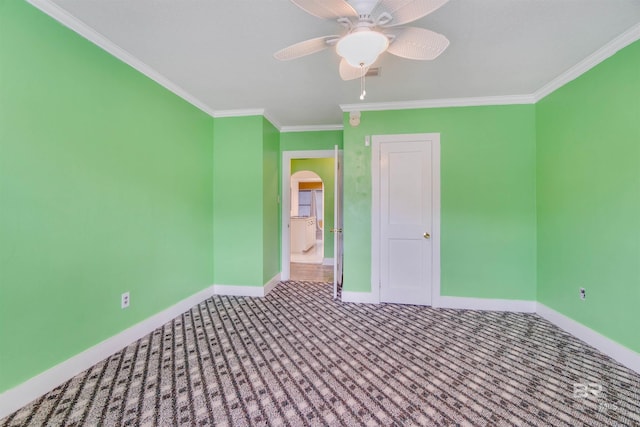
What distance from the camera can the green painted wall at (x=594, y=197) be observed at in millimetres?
1949

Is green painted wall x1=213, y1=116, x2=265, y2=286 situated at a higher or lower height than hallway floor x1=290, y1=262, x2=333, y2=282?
higher

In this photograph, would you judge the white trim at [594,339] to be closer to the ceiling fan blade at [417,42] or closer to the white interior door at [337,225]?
the white interior door at [337,225]

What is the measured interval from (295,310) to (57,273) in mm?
2119

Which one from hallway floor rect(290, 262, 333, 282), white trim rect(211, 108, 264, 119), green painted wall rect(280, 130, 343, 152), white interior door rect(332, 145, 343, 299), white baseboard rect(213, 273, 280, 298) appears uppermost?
white trim rect(211, 108, 264, 119)

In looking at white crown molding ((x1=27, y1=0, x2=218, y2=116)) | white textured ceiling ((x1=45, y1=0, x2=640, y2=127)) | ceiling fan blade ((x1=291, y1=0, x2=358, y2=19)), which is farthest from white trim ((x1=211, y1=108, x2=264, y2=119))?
ceiling fan blade ((x1=291, y1=0, x2=358, y2=19))

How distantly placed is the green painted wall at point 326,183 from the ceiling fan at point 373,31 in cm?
414

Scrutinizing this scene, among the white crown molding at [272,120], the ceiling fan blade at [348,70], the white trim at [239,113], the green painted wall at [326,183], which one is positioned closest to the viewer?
the ceiling fan blade at [348,70]

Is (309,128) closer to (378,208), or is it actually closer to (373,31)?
(378,208)

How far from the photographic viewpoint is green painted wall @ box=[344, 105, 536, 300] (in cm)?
302

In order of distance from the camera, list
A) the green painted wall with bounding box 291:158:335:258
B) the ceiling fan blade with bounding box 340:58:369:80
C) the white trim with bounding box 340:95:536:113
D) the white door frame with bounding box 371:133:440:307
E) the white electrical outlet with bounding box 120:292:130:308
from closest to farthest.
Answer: the ceiling fan blade with bounding box 340:58:369:80, the white electrical outlet with bounding box 120:292:130:308, the white trim with bounding box 340:95:536:113, the white door frame with bounding box 371:133:440:307, the green painted wall with bounding box 291:158:335:258

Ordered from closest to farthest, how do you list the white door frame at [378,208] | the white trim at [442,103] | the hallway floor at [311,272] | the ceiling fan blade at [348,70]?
1. the ceiling fan blade at [348,70]
2. the white trim at [442,103]
3. the white door frame at [378,208]
4. the hallway floor at [311,272]

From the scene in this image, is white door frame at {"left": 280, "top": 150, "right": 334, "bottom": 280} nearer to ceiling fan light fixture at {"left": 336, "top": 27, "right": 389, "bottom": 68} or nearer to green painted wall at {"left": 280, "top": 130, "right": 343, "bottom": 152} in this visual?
green painted wall at {"left": 280, "top": 130, "right": 343, "bottom": 152}

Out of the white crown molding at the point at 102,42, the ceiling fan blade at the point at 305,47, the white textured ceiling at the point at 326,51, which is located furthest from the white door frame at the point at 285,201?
the ceiling fan blade at the point at 305,47

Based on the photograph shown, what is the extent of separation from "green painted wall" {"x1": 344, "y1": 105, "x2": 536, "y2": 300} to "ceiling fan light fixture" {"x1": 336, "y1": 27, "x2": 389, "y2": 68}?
5.85 feet
